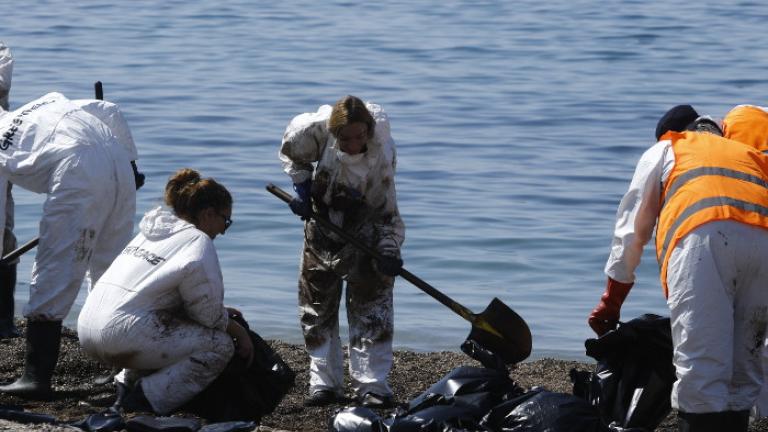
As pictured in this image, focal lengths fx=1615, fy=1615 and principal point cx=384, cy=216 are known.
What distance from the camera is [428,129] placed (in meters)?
19.0

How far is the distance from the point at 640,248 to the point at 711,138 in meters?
0.51

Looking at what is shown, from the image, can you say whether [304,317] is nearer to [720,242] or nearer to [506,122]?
[720,242]

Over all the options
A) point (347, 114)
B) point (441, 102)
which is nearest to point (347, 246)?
point (347, 114)

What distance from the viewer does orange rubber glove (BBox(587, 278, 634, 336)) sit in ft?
21.7

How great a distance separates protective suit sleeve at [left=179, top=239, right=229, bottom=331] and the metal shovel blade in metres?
1.42

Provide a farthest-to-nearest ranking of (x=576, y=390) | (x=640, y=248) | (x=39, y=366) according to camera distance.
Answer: (x=39, y=366), (x=576, y=390), (x=640, y=248)

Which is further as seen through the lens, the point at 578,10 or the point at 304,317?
the point at 578,10

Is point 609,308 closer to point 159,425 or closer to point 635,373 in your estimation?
point 635,373

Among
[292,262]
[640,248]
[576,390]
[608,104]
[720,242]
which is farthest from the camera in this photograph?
[608,104]

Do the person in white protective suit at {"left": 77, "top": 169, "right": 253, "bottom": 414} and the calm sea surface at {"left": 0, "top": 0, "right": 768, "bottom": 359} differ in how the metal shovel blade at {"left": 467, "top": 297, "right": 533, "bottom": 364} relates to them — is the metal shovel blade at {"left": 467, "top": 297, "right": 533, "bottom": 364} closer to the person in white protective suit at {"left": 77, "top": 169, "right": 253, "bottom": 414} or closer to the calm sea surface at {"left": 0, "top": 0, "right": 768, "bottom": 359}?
the person in white protective suit at {"left": 77, "top": 169, "right": 253, "bottom": 414}

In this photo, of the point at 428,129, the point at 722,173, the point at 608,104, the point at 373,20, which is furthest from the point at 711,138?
the point at 373,20

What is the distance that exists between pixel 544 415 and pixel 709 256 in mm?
927

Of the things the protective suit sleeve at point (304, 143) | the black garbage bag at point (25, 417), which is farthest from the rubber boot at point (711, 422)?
the black garbage bag at point (25, 417)

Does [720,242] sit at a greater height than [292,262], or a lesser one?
greater
